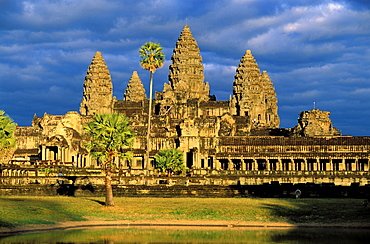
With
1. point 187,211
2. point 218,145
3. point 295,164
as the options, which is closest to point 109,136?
point 187,211

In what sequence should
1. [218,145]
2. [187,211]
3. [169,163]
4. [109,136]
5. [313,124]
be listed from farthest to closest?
1. [313,124]
2. [218,145]
3. [169,163]
4. [109,136]
5. [187,211]

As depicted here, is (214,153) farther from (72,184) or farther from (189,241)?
(189,241)

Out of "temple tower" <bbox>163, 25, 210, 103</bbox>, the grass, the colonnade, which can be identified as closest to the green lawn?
the grass

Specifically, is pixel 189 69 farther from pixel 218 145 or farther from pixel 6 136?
pixel 6 136

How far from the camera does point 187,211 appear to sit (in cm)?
7656

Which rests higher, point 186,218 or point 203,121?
point 203,121

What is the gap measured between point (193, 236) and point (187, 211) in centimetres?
1184

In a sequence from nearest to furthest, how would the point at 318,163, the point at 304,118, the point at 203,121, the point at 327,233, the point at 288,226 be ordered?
the point at 327,233 → the point at 288,226 → the point at 318,163 → the point at 203,121 → the point at 304,118

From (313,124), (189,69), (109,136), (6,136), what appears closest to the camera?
(109,136)

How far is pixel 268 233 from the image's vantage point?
6631cm

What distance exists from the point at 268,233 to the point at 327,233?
4.43 m

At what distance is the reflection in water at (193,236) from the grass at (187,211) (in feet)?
12.0

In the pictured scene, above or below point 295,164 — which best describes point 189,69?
above

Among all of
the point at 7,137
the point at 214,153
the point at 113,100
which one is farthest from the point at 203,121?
the point at 7,137
